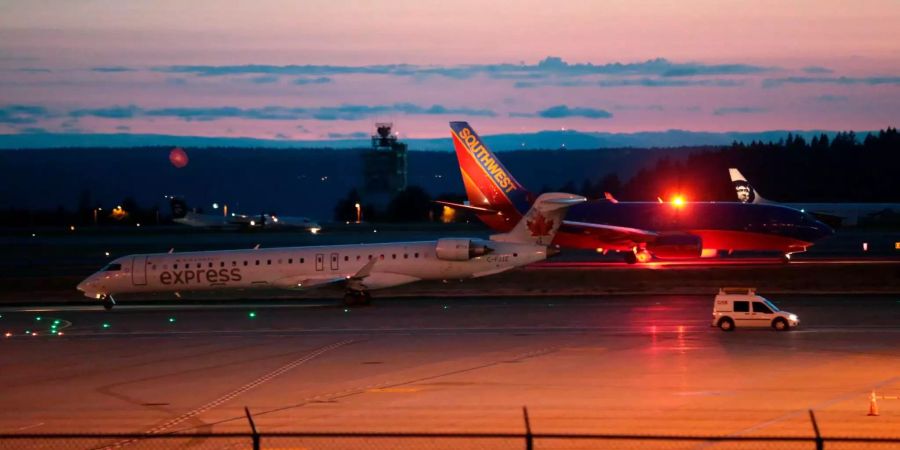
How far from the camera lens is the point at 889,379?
80.7 feet

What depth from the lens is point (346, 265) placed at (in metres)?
43.7

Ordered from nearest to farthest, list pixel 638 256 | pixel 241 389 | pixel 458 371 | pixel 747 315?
pixel 241 389 → pixel 458 371 → pixel 747 315 → pixel 638 256

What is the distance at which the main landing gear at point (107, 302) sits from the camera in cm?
4481

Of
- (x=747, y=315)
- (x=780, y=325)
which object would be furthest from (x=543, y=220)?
(x=780, y=325)

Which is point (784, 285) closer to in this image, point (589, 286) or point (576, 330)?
point (589, 286)

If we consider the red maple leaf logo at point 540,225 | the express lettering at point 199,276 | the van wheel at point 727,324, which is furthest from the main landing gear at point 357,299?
the van wheel at point 727,324

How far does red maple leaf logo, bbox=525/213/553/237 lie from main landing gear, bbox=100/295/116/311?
16.9 m

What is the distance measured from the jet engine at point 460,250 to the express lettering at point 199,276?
8424 mm

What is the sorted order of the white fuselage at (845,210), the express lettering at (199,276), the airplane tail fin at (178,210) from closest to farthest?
the express lettering at (199,276), the white fuselage at (845,210), the airplane tail fin at (178,210)

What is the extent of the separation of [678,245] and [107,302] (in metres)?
28.9

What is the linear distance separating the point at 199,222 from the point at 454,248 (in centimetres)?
7933

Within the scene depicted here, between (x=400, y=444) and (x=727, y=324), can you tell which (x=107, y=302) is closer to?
(x=727, y=324)

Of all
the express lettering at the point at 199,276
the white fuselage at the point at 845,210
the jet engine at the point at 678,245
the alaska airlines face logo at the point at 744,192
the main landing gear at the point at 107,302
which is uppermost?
the alaska airlines face logo at the point at 744,192

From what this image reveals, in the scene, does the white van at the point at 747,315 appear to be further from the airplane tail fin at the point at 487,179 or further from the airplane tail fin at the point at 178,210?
the airplane tail fin at the point at 178,210
